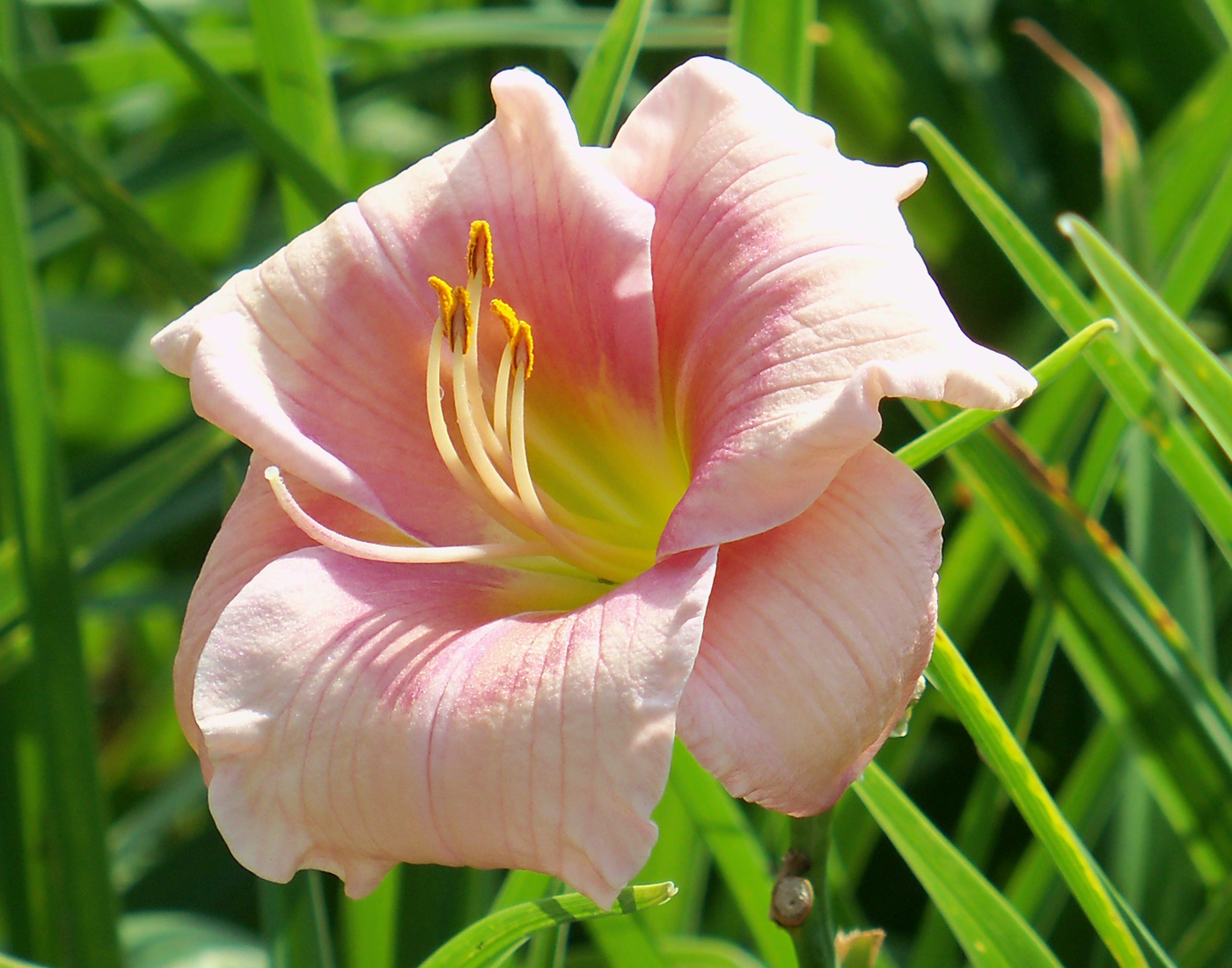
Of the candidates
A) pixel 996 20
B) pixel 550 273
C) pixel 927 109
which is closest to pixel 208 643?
pixel 550 273

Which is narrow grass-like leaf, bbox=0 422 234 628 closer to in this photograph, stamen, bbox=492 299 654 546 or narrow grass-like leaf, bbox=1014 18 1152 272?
stamen, bbox=492 299 654 546

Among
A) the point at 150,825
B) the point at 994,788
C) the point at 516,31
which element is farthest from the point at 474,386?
the point at 150,825

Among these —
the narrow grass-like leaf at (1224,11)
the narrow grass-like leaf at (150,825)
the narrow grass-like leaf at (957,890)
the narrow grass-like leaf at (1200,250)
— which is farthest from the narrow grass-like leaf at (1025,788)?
the narrow grass-like leaf at (150,825)

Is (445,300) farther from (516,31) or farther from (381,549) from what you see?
(516,31)

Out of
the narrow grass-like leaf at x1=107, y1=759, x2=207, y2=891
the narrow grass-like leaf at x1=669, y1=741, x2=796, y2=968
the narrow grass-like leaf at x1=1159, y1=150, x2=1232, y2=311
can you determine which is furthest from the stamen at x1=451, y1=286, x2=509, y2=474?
the narrow grass-like leaf at x1=107, y1=759, x2=207, y2=891

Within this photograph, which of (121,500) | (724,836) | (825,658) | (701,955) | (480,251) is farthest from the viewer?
(121,500)

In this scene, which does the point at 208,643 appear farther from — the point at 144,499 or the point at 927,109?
the point at 927,109
